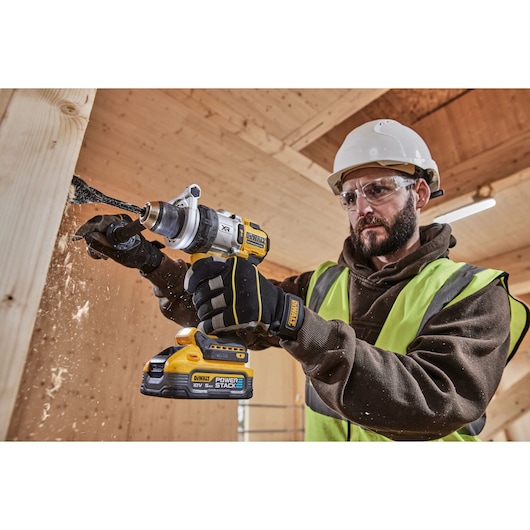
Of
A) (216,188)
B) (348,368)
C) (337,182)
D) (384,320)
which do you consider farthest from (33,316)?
(216,188)

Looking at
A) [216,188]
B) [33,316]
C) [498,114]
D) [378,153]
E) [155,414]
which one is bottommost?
[33,316]

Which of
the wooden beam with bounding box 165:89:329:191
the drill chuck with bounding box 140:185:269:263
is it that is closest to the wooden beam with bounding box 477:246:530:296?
the wooden beam with bounding box 165:89:329:191

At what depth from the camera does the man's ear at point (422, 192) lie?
1326mm

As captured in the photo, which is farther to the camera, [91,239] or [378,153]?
[378,153]

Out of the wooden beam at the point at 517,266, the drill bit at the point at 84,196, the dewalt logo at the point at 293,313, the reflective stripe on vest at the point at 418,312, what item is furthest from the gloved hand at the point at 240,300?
the wooden beam at the point at 517,266

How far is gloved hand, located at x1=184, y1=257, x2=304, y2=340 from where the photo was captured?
783 millimetres

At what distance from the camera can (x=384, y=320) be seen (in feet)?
3.70

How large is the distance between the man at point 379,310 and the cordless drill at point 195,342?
47 millimetres

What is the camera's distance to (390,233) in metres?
1.25

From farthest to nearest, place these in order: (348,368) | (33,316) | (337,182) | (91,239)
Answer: (337,182) < (91,239) < (348,368) < (33,316)

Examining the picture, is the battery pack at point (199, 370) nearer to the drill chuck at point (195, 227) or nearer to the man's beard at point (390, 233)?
the drill chuck at point (195, 227)

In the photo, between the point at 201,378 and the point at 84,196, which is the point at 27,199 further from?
the point at 201,378
